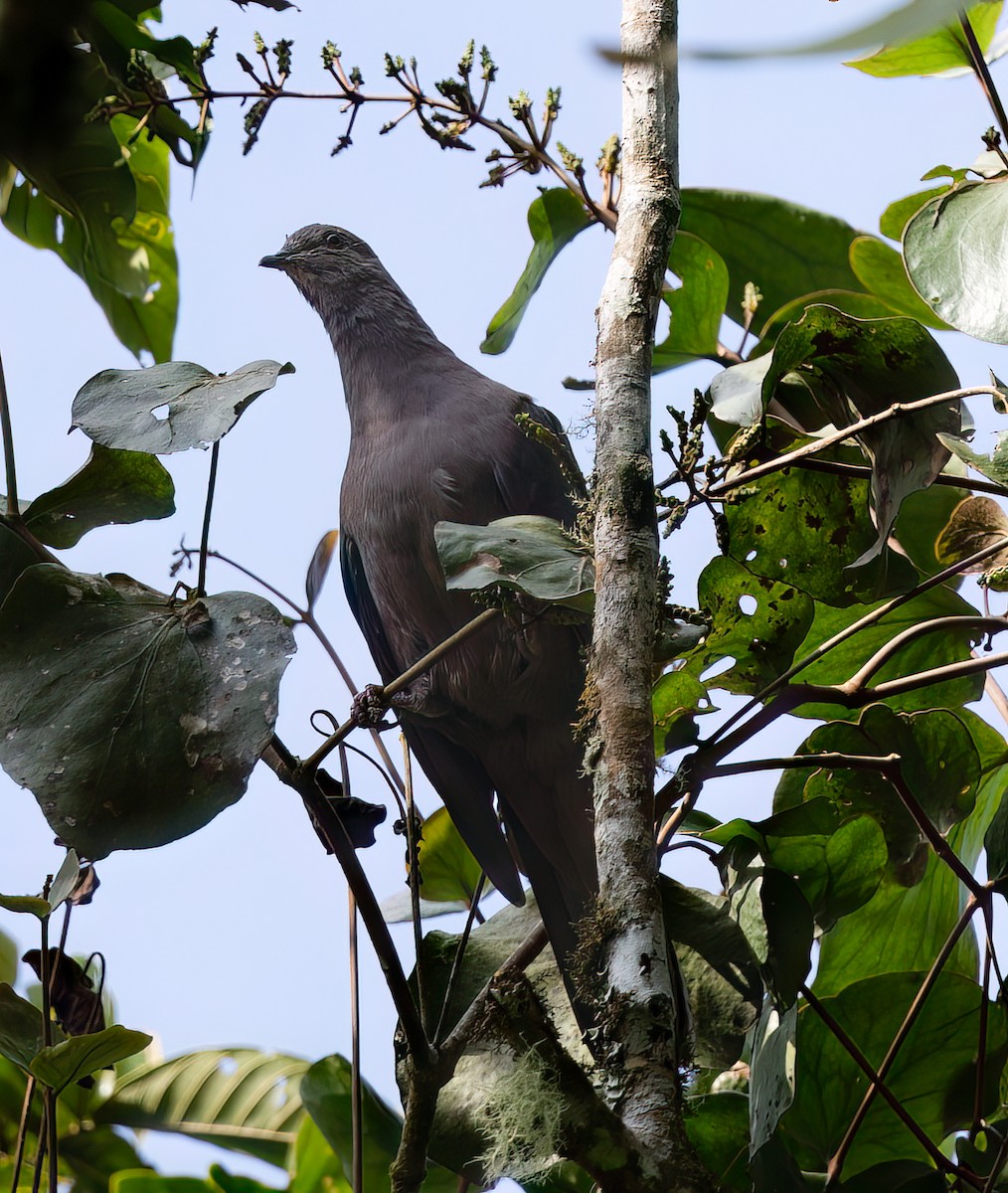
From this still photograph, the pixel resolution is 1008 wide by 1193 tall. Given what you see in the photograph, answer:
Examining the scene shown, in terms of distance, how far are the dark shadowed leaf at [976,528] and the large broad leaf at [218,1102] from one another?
1.37 metres

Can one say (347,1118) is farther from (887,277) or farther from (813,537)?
(887,277)

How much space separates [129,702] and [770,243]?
134 cm

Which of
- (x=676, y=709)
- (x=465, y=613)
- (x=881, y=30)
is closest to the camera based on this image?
(x=881, y=30)

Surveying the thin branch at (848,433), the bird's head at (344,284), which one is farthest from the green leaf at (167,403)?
the bird's head at (344,284)

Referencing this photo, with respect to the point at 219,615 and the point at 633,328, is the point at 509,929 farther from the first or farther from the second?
the point at 633,328

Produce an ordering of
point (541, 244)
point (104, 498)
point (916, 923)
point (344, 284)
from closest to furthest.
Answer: point (104, 498)
point (916, 923)
point (541, 244)
point (344, 284)

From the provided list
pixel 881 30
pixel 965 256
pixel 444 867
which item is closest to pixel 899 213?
pixel 965 256

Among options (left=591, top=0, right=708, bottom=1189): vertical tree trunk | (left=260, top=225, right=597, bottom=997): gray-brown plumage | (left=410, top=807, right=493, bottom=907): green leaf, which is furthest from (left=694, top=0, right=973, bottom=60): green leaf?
(left=260, top=225, right=597, bottom=997): gray-brown plumage

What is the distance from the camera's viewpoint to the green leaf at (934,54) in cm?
162

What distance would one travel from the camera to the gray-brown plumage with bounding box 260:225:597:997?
2.31m

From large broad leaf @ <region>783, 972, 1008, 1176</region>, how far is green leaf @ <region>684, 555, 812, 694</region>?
39cm

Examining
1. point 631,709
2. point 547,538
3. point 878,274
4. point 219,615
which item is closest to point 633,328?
point 547,538

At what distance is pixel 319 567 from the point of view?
1.98m

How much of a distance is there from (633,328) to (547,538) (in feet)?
0.79
